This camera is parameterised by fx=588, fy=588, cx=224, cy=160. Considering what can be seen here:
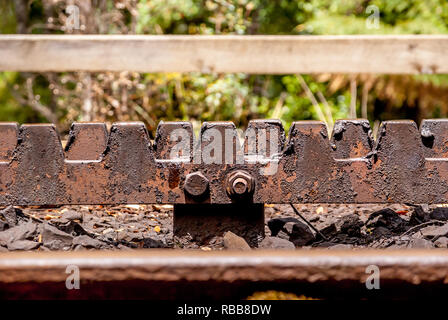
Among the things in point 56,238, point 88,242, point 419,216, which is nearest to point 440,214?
point 419,216

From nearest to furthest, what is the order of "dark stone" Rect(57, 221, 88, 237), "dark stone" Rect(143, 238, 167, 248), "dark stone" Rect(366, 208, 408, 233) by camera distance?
"dark stone" Rect(143, 238, 167, 248), "dark stone" Rect(57, 221, 88, 237), "dark stone" Rect(366, 208, 408, 233)

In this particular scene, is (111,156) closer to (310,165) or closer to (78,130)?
(78,130)

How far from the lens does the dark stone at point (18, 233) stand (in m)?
1.87

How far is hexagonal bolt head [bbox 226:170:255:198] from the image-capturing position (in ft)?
5.68

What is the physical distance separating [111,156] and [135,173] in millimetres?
88

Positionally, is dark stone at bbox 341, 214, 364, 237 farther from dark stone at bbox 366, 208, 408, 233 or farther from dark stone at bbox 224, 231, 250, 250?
dark stone at bbox 224, 231, 250, 250

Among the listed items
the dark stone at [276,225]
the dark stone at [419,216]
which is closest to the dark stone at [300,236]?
the dark stone at [276,225]

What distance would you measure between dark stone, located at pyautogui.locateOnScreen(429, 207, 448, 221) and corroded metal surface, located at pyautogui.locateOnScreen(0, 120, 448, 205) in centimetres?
42

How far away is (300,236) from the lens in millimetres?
2080

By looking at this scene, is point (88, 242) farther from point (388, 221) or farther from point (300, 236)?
point (388, 221)

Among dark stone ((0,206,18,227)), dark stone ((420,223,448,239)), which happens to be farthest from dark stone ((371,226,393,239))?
dark stone ((0,206,18,227))

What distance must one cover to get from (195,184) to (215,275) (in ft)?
2.73

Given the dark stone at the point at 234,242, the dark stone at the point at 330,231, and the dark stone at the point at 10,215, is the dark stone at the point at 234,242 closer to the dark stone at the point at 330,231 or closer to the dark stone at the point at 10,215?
the dark stone at the point at 330,231
